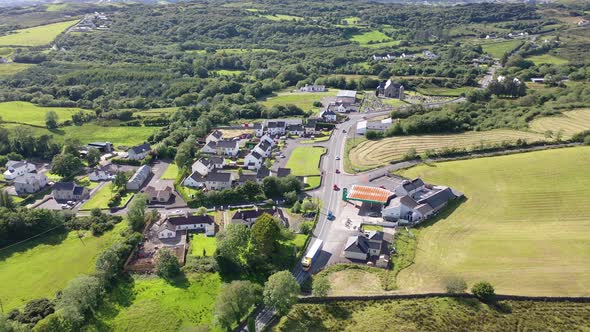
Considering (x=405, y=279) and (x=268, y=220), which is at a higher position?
(x=268, y=220)

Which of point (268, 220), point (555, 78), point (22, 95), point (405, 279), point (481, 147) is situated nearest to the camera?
point (405, 279)

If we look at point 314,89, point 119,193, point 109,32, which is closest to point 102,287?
point 119,193

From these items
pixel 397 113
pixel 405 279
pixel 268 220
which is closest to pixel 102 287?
pixel 268 220

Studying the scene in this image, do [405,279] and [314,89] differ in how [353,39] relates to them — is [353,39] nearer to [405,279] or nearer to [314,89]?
[314,89]

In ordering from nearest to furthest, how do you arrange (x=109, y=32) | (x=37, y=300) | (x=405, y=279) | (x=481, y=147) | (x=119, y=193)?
(x=37, y=300) < (x=405, y=279) < (x=119, y=193) < (x=481, y=147) < (x=109, y=32)

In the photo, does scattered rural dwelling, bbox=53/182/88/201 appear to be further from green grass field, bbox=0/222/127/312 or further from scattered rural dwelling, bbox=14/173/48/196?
green grass field, bbox=0/222/127/312

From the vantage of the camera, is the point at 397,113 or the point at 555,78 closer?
the point at 397,113
